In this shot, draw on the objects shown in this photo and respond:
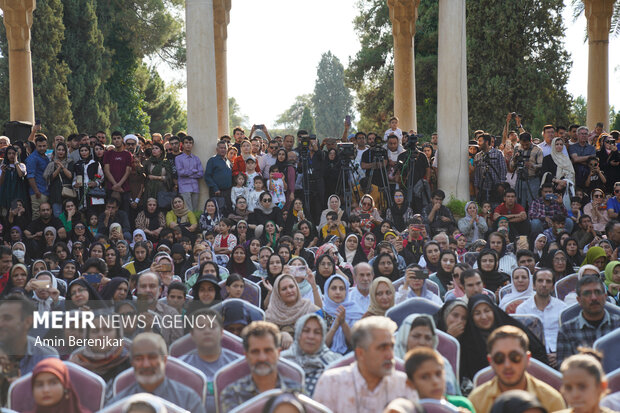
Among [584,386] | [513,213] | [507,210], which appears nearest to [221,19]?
[507,210]

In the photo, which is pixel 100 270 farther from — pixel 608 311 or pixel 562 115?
pixel 562 115

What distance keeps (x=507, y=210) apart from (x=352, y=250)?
306 cm

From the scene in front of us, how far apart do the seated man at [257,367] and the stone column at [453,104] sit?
29.6ft

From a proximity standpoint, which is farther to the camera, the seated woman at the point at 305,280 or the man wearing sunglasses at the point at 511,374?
the seated woman at the point at 305,280

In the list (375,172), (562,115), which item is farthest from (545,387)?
(562,115)

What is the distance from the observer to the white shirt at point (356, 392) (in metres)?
3.94

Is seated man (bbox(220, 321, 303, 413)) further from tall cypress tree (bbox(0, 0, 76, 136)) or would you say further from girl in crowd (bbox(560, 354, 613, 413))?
tall cypress tree (bbox(0, 0, 76, 136))

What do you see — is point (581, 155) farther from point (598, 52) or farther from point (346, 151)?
point (598, 52)

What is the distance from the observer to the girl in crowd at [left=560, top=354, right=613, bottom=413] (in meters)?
3.50

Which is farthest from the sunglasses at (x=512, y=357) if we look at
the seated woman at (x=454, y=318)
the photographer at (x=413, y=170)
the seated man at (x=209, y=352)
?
the photographer at (x=413, y=170)

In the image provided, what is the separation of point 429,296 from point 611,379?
9.47 ft

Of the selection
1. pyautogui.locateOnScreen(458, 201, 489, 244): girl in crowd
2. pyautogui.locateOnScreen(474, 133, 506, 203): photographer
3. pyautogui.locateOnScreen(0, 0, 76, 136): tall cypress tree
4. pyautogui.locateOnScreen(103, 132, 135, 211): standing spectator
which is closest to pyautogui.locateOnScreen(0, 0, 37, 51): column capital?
pyautogui.locateOnScreen(103, 132, 135, 211): standing spectator

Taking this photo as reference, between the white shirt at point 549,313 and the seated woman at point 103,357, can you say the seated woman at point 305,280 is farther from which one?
the seated woman at point 103,357

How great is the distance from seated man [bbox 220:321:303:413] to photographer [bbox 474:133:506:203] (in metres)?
8.93
